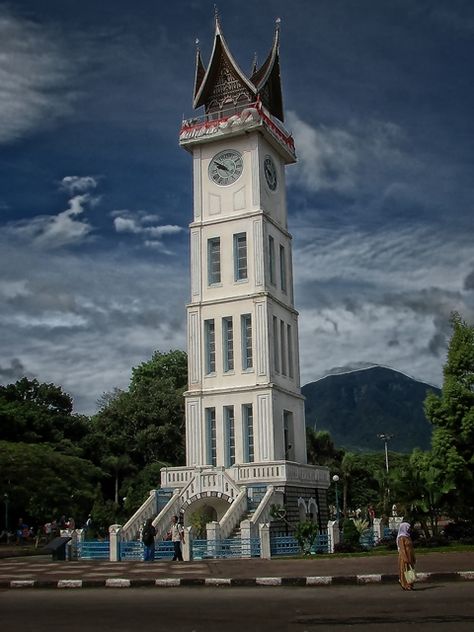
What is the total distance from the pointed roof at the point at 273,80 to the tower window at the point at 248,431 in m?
16.9

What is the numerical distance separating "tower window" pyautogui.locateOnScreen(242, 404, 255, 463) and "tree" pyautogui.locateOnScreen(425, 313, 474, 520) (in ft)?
28.2

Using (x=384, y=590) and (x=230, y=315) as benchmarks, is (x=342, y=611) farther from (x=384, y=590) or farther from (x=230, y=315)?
(x=230, y=315)

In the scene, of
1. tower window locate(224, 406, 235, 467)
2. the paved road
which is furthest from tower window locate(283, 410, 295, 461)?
the paved road

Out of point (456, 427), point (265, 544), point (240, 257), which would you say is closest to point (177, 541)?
point (265, 544)

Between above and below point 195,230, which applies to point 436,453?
below

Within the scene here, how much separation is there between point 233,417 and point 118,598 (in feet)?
74.6

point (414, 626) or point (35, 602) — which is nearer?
point (414, 626)

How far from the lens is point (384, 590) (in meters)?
15.5

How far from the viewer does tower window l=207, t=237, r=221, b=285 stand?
40.5m

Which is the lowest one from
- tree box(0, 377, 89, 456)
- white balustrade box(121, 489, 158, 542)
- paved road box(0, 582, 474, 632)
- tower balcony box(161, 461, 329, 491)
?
paved road box(0, 582, 474, 632)

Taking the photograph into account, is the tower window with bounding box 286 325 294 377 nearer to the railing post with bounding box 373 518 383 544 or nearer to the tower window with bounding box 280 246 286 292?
the tower window with bounding box 280 246 286 292

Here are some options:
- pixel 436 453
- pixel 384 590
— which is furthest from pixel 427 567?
pixel 436 453

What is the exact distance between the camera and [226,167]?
1641 inches

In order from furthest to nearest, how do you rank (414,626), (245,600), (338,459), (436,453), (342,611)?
(338,459), (436,453), (245,600), (342,611), (414,626)
